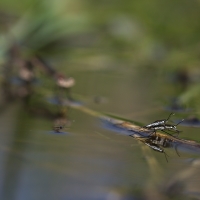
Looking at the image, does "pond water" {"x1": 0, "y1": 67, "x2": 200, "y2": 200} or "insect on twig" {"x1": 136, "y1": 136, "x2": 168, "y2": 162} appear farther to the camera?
"insect on twig" {"x1": 136, "y1": 136, "x2": 168, "y2": 162}

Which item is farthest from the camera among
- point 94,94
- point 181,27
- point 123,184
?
point 181,27

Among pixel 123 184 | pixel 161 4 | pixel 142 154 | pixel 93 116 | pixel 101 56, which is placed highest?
pixel 161 4

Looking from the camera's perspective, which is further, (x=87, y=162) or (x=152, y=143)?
(x=152, y=143)

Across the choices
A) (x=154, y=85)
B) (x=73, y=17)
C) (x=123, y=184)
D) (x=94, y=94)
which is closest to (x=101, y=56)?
(x=73, y=17)

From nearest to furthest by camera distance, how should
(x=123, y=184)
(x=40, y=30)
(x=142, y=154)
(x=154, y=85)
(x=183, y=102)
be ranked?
(x=123, y=184)
(x=142, y=154)
(x=183, y=102)
(x=154, y=85)
(x=40, y=30)

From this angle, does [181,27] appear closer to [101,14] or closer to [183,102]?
[101,14]

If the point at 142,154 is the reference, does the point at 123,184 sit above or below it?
below

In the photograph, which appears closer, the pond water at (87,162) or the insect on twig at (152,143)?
the pond water at (87,162)

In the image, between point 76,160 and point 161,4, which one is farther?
point 161,4
